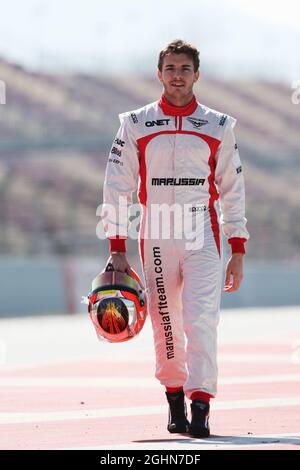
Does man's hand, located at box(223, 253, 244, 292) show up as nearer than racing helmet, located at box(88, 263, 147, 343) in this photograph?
No

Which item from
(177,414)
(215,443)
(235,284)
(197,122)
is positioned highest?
(197,122)

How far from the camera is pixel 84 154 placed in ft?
167

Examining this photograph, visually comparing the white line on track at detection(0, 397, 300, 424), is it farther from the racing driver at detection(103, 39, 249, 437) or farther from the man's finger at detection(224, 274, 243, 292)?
the man's finger at detection(224, 274, 243, 292)

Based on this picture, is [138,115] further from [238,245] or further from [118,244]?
[238,245]

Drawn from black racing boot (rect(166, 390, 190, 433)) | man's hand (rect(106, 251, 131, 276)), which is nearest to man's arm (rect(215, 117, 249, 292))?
man's hand (rect(106, 251, 131, 276))

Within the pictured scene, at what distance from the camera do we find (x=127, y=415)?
27.1 ft

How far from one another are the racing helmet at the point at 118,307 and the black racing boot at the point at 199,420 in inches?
19.9

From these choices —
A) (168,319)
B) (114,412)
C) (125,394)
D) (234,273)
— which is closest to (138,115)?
(234,273)

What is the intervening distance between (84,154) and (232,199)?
4360 cm

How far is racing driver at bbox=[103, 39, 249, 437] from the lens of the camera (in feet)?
23.6

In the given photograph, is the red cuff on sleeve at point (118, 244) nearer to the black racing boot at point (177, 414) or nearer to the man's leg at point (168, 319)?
the man's leg at point (168, 319)

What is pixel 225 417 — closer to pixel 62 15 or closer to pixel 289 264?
pixel 289 264
